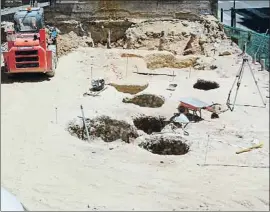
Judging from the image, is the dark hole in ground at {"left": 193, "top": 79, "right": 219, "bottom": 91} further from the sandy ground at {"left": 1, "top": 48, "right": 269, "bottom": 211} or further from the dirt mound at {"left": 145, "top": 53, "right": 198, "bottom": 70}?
the dirt mound at {"left": 145, "top": 53, "right": 198, "bottom": 70}

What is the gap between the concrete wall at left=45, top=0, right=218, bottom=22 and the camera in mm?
19828

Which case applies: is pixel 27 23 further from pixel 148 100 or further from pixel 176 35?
pixel 176 35

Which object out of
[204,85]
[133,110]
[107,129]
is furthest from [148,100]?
[204,85]

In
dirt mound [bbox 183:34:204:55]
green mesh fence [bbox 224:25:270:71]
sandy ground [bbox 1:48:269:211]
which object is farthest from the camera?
dirt mound [bbox 183:34:204:55]

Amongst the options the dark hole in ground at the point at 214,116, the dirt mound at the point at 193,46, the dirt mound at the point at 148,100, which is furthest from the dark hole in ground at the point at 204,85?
the dirt mound at the point at 193,46

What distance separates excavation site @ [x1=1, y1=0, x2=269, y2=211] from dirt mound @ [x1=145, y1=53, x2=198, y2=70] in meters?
0.05

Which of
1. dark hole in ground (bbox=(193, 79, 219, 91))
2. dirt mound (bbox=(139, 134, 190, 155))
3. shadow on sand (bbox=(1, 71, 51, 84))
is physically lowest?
dirt mound (bbox=(139, 134, 190, 155))

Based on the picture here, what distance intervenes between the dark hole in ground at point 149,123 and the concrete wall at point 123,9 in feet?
27.8

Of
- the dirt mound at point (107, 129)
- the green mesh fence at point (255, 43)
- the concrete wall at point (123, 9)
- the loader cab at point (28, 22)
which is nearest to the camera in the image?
the dirt mound at point (107, 129)

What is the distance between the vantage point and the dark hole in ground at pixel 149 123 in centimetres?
1233

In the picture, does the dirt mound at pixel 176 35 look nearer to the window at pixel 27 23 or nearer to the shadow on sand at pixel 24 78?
the shadow on sand at pixel 24 78

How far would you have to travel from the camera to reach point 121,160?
32.7ft

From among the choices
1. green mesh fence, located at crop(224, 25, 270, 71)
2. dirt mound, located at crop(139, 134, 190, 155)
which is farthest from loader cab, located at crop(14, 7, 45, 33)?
green mesh fence, located at crop(224, 25, 270, 71)

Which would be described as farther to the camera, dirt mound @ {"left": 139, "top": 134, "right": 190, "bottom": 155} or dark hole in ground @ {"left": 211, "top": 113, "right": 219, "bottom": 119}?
dark hole in ground @ {"left": 211, "top": 113, "right": 219, "bottom": 119}
